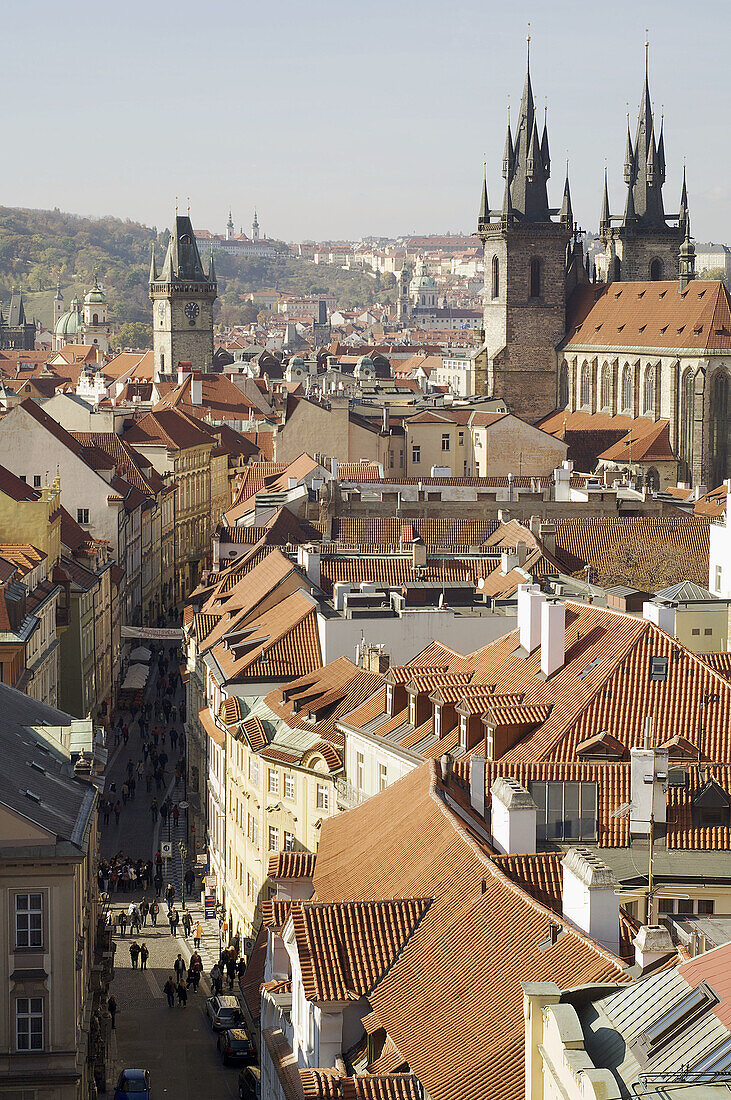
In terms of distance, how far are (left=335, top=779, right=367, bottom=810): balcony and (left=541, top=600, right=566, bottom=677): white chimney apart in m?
4.31

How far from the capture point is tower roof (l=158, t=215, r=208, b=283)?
623ft

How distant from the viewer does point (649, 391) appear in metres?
133

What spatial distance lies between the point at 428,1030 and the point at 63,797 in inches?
637

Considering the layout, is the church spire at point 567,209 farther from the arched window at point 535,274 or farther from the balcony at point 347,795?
the balcony at point 347,795

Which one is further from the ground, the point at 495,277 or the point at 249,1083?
the point at 495,277

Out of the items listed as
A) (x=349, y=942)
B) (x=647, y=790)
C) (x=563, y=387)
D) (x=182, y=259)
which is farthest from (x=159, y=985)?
(x=182, y=259)

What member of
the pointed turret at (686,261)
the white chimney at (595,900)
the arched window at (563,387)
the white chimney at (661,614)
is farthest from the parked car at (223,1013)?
the arched window at (563,387)

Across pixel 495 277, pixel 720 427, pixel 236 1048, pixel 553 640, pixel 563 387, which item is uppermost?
pixel 495 277

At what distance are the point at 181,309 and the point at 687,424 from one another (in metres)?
75.8

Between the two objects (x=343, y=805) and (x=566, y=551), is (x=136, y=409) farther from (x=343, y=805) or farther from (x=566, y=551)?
(x=343, y=805)

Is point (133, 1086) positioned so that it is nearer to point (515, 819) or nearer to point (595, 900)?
point (515, 819)

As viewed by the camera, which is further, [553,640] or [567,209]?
[567,209]

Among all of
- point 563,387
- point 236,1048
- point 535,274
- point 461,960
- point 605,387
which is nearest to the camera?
point 461,960

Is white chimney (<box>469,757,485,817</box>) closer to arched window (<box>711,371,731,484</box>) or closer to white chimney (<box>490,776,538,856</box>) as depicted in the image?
white chimney (<box>490,776,538,856</box>)
